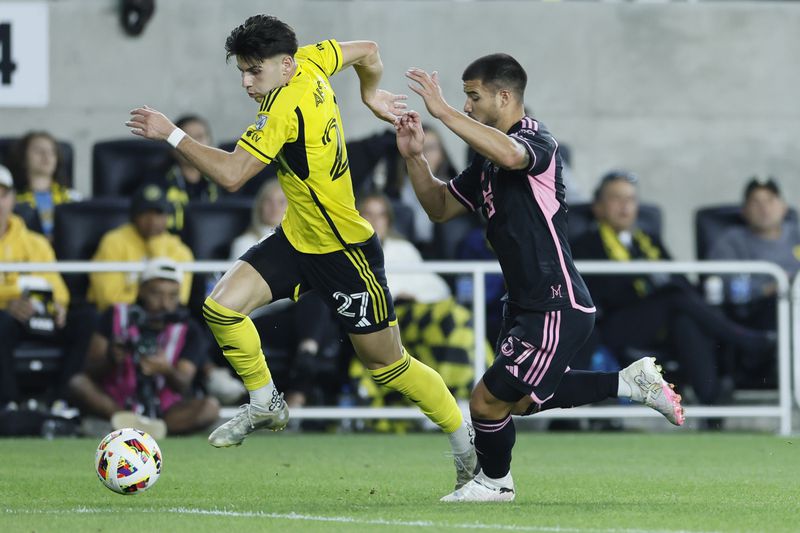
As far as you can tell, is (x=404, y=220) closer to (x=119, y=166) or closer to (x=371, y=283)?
(x=119, y=166)

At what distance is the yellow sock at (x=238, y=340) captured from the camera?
7.59 m

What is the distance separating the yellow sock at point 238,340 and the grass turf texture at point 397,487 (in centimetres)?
54

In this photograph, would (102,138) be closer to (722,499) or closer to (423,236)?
(423,236)

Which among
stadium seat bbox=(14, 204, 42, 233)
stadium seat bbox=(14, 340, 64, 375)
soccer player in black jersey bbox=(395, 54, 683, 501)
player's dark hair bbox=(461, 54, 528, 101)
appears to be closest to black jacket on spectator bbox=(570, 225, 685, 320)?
stadium seat bbox=(14, 340, 64, 375)

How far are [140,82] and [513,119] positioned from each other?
806cm

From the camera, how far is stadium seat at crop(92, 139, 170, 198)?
1310 centimetres

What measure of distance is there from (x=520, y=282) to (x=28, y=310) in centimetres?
537

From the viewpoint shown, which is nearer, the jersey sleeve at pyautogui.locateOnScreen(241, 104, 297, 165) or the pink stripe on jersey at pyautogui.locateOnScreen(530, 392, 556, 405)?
the pink stripe on jersey at pyautogui.locateOnScreen(530, 392, 556, 405)

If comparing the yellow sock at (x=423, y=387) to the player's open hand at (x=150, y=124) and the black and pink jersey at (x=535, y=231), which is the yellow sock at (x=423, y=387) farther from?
the player's open hand at (x=150, y=124)

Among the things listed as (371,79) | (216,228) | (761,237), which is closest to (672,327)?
(761,237)

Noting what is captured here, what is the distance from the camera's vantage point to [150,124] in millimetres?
7020

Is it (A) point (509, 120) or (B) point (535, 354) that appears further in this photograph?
(A) point (509, 120)

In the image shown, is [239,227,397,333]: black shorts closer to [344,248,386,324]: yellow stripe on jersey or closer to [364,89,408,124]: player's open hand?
[344,248,386,324]: yellow stripe on jersey

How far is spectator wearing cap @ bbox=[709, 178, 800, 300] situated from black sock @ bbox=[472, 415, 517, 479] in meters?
6.10
